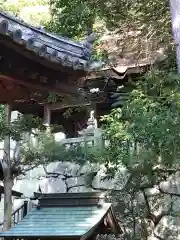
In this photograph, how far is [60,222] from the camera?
6.18 metres

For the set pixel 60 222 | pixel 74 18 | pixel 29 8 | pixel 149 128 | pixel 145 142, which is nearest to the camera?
pixel 149 128

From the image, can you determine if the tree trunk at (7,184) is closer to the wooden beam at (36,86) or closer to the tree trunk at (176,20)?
the tree trunk at (176,20)

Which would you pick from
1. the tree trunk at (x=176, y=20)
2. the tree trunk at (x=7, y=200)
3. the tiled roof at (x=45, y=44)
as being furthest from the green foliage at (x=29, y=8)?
the tiled roof at (x=45, y=44)

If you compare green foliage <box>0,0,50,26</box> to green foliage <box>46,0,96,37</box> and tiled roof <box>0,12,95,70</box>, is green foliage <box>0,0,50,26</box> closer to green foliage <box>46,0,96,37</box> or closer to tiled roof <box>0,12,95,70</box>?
green foliage <box>46,0,96,37</box>

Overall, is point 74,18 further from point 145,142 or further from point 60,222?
point 60,222

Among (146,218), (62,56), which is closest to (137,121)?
(62,56)

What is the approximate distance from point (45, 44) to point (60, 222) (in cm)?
326

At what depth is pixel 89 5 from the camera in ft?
31.6

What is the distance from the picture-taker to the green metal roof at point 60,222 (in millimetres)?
5828

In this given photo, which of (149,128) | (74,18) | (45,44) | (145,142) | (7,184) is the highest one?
(74,18)

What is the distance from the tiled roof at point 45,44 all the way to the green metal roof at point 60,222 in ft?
7.84

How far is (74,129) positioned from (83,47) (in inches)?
387

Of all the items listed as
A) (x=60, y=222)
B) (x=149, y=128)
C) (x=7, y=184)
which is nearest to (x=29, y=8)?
(x=7, y=184)

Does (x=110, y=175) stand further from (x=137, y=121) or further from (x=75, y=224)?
(x=137, y=121)
